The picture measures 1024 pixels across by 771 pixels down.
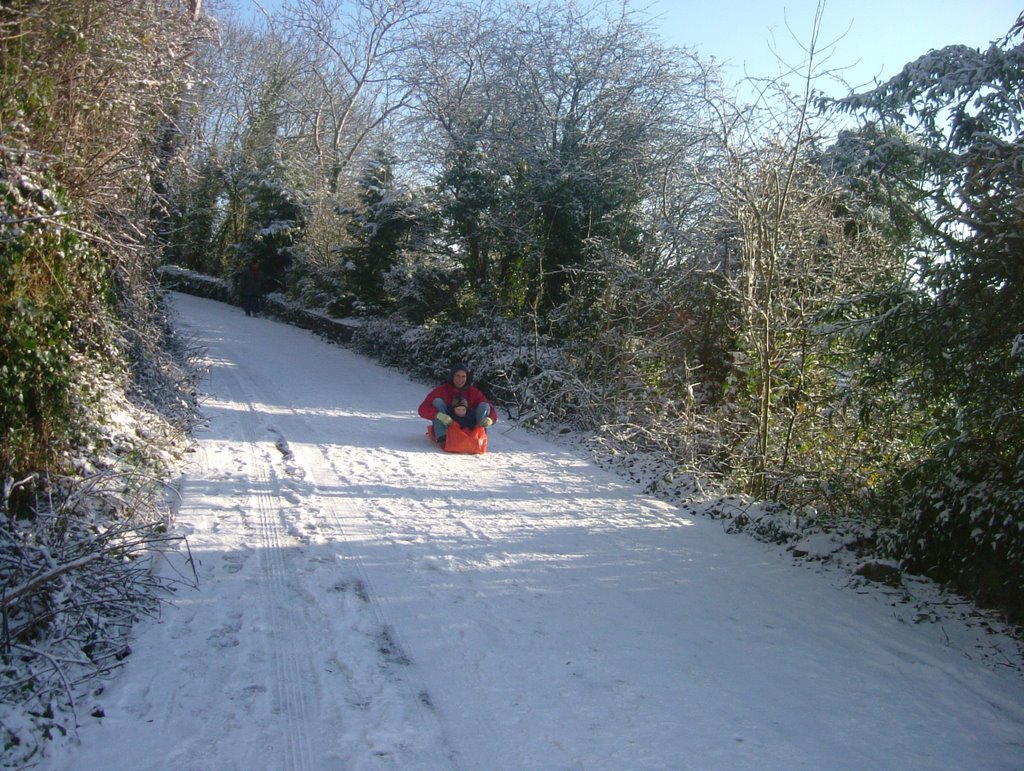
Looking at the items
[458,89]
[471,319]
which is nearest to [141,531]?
[471,319]

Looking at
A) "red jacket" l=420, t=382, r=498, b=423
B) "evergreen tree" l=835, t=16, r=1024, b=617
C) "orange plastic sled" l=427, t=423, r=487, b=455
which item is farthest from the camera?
"red jacket" l=420, t=382, r=498, b=423

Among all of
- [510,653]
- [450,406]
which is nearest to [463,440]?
[450,406]

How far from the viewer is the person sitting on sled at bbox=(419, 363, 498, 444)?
984cm

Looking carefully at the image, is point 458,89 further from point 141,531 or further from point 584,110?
point 141,531

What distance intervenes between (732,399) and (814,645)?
20.5 feet

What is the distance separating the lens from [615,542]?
21.4 ft

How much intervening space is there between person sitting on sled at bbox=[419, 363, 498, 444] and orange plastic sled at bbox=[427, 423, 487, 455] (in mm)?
111

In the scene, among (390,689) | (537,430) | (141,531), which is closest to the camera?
(390,689)

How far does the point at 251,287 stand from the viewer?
2553 centimetres

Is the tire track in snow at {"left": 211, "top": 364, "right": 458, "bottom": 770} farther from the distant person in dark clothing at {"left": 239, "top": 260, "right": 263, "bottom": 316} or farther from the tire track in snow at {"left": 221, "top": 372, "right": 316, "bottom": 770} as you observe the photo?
the distant person in dark clothing at {"left": 239, "top": 260, "right": 263, "bottom": 316}

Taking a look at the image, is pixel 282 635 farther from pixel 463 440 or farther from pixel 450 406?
pixel 450 406

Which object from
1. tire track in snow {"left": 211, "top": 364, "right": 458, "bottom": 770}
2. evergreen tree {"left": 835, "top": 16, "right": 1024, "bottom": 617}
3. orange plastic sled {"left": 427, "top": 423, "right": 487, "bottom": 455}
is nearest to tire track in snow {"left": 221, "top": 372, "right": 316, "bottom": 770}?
tire track in snow {"left": 211, "top": 364, "right": 458, "bottom": 770}

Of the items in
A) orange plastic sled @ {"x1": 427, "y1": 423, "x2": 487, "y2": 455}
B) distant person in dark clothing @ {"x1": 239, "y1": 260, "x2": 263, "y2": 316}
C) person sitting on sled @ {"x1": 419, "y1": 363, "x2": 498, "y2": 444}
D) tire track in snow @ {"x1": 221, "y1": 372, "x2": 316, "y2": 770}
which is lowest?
tire track in snow @ {"x1": 221, "y1": 372, "x2": 316, "y2": 770}

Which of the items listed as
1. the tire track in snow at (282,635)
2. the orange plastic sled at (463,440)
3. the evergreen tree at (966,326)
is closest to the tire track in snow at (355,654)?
the tire track in snow at (282,635)
